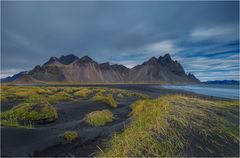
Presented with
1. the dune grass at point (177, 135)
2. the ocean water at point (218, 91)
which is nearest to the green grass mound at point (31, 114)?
the dune grass at point (177, 135)

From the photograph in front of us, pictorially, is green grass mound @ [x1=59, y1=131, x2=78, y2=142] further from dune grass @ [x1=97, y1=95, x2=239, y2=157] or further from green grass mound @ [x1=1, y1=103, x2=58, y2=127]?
green grass mound @ [x1=1, y1=103, x2=58, y2=127]

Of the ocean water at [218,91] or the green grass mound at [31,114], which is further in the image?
the ocean water at [218,91]

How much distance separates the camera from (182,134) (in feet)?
20.9

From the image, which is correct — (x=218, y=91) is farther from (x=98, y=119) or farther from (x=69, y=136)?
(x=69, y=136)

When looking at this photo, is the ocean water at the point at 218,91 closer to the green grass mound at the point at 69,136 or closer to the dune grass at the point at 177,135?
the dune grass at the point at 177,135

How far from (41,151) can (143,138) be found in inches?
200

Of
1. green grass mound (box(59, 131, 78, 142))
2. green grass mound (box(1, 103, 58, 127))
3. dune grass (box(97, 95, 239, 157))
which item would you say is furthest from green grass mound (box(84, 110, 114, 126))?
dune grass (box(97, 95, 239, 157))

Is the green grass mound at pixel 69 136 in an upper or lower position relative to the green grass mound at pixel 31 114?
lower

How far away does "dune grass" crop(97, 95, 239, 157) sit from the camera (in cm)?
521

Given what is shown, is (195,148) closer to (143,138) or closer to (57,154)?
(143,138)

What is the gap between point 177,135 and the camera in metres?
6.21

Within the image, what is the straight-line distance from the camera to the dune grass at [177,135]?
17.1ft

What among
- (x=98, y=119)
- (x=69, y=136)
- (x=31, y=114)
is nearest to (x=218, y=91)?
(x=98, y=119)

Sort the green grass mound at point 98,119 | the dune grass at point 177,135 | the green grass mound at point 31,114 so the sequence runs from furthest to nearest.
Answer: the green grass mound at point 31,114 < the green grass mound at point 98,119 < the dune grass at point 177,135
